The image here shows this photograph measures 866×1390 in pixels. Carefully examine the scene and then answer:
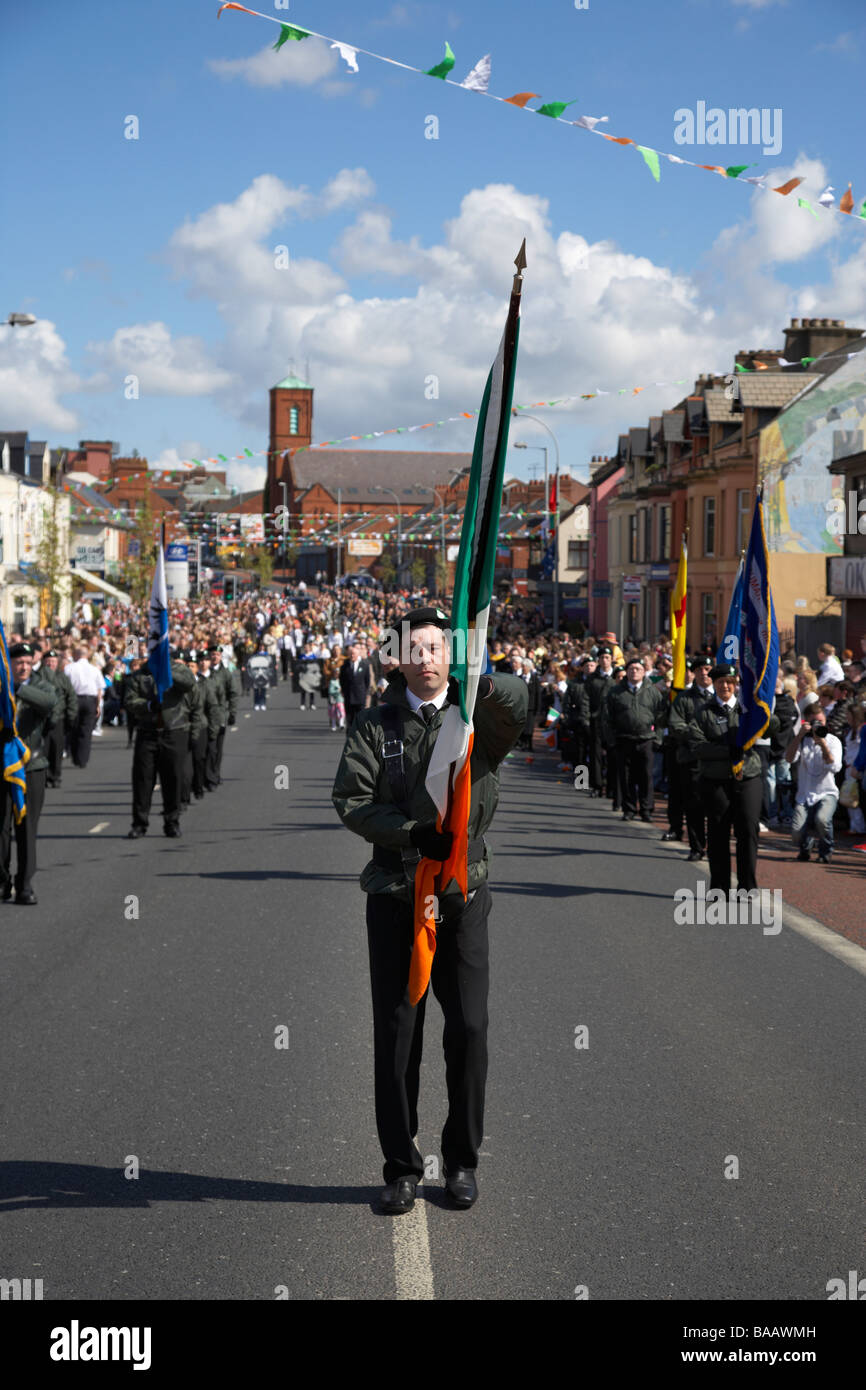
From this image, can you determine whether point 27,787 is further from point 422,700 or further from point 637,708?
point 637,708

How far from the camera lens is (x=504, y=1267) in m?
4.61

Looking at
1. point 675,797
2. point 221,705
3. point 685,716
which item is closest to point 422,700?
point 685,716

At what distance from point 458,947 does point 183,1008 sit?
330 cm

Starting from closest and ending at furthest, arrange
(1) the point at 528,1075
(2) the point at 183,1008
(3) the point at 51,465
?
(1) the point at 528,1075
(2) the point at 183,1008
(3) the point at 51,465

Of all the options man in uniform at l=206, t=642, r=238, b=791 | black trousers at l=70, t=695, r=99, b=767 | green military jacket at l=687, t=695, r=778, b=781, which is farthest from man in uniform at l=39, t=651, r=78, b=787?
green military jacket at l=687, t=695, r=778, b=781

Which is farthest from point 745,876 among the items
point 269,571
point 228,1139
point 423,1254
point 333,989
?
point 269,571

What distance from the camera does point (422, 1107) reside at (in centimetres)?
637

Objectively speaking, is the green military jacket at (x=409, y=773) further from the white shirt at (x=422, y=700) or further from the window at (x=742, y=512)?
the window at (x=742, y=512)

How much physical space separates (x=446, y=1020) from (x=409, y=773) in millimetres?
841

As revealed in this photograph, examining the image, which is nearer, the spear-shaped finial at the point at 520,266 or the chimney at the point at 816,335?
the spear-shaped finial at the point at 520,266

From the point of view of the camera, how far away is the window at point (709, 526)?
48812mm

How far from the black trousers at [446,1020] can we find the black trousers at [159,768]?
9839 mm

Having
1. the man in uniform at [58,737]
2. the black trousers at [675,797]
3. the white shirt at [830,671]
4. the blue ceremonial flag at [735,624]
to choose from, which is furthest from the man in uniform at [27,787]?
the white shirt at [830,671]
